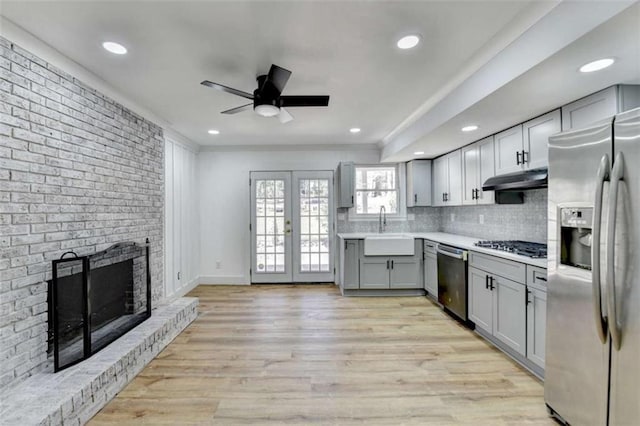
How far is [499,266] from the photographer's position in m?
2.76

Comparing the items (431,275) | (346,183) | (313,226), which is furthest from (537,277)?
(313,226)

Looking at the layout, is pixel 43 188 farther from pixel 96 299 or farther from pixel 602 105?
pixel 602 105

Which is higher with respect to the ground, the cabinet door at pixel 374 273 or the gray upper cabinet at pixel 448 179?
the gray upper cabinet at pixel 448 179

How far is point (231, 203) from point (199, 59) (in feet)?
10.9

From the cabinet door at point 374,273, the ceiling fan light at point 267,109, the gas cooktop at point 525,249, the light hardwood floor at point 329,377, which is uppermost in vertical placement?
the ceiling fan light at point 267,109

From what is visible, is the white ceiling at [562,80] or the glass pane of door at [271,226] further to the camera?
the glass pane of door at [271,226]

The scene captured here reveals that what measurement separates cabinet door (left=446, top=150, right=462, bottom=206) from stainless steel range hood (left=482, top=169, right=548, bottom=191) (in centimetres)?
116

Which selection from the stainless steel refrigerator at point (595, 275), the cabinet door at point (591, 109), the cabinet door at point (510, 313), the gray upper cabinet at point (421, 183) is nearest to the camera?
the stainless steel refrigerator at point (595, 275)

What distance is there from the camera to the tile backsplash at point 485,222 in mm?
3197

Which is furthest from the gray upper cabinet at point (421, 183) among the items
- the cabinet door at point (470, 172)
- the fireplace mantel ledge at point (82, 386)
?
the fireplace mantel ledge at point (82, 386)

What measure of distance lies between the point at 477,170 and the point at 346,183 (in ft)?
6.53

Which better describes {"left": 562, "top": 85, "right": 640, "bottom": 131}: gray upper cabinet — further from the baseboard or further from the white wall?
the baseboard

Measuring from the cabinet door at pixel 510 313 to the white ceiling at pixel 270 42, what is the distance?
196cm

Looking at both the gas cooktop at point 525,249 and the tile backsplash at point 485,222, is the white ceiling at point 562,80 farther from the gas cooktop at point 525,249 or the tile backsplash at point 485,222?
the gas cooktop at point 525,249
